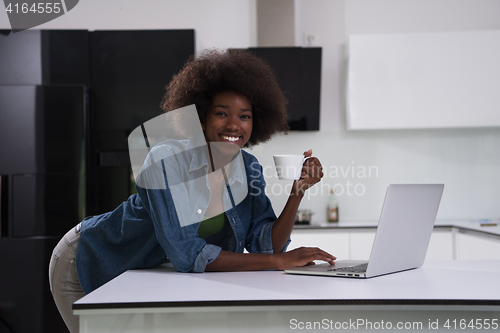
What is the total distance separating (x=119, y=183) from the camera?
294 centimetres

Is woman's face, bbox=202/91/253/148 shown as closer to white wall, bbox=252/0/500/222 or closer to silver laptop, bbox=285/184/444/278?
silver laptop, bbox=285/184/444/278

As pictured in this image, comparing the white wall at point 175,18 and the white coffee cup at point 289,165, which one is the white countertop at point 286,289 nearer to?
the white coffee cup at point 289,165

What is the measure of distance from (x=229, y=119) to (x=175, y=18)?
2385 mm

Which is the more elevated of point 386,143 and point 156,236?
point 386,143

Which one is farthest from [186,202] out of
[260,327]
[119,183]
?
[119,183]

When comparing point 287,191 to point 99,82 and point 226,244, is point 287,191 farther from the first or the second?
point 226,244

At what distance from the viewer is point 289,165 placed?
1319 millimetres

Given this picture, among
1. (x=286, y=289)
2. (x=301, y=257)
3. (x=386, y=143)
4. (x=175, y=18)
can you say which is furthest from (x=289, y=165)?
(x=175, y=18)

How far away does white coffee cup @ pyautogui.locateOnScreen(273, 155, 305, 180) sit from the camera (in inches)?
51.6

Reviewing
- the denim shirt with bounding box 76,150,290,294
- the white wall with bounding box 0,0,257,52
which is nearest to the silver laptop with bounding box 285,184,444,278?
the denim shirt with bounding box 76,150,290,294

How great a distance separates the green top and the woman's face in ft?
0.87

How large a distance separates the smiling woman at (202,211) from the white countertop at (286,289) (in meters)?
0.09

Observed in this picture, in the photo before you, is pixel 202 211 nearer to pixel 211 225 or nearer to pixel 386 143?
pixel 211 225

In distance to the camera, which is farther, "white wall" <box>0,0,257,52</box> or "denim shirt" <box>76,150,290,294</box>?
"white wall" <box>0,0,257,52</box>
